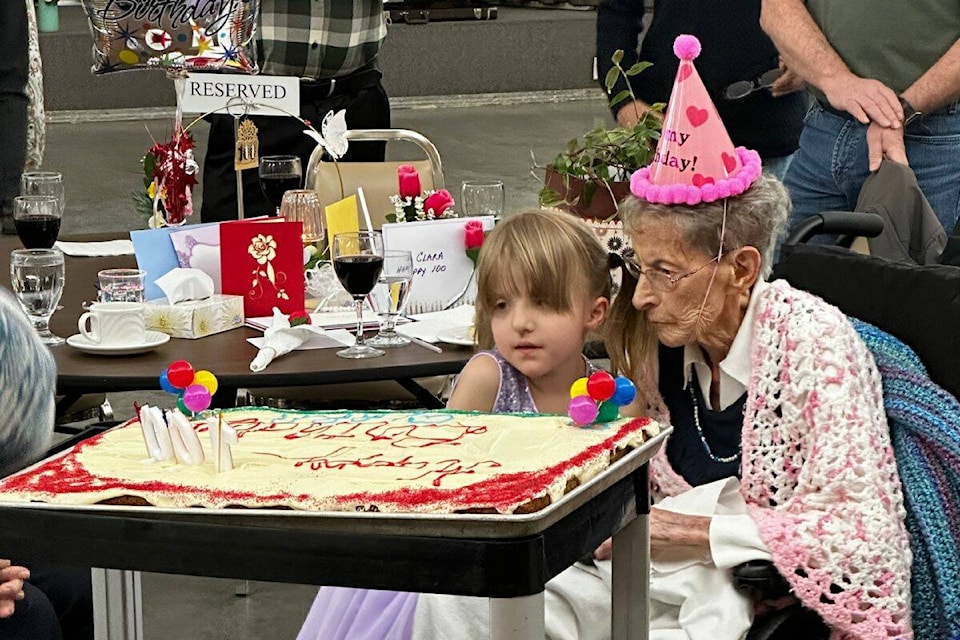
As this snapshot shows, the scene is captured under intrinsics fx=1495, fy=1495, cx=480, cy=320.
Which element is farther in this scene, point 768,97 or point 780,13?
point 768,97

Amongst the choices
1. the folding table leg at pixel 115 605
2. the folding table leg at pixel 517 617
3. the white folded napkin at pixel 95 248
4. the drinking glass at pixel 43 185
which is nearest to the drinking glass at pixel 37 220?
the drinking glass at pixel 43 185

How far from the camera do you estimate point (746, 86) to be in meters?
4.06

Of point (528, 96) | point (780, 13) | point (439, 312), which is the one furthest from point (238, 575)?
point (528, 96)

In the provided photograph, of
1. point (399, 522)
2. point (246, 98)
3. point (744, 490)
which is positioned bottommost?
point (744, 490)

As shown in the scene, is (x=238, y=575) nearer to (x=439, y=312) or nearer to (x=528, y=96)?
(x=439, y=312)

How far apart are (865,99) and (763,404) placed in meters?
1.31

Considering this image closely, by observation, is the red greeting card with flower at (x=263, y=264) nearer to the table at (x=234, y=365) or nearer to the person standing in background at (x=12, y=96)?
the table at (x=234, y=365)

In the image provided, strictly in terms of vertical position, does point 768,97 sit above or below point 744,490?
above

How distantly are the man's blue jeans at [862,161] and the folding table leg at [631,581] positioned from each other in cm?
177

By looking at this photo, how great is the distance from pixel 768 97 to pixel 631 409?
6.15ft

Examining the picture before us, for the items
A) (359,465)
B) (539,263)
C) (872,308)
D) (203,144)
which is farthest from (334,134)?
(203,144)

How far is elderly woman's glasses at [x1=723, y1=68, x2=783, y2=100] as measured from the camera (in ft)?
13.2

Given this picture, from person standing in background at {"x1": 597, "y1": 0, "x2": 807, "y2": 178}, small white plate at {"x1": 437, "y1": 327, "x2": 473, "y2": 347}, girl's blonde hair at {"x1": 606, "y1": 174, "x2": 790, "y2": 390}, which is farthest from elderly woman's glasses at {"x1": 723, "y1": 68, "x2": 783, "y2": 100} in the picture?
girl's blonde hair at {"x1": 606, "y1": 174, "x2": 790, "y2": 390}

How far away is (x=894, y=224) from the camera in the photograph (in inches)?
117
